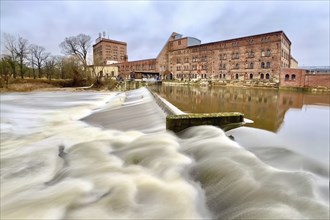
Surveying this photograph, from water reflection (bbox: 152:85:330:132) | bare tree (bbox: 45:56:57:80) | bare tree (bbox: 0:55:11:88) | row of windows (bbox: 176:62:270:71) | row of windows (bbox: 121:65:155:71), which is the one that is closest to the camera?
water reflection (bbox: 152:85:330:132)

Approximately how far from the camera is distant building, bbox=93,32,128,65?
87.1 meters

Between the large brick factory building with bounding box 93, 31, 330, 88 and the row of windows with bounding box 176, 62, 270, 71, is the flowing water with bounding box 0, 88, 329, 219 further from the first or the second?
the row of windows with bounding box 176, 62, 270, 71

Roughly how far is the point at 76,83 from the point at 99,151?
4087cm

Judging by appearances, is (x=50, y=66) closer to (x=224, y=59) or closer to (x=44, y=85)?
(x=44, y=85)

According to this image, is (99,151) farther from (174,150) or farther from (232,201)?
(232,201)

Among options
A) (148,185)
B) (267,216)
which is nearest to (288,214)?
(267,216)

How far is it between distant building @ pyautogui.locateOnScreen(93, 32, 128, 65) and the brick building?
24.6m

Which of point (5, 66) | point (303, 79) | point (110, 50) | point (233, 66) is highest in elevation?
point (110, 50)

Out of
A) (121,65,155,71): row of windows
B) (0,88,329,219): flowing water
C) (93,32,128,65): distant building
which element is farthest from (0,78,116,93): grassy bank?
(93,32,128,65): distant building

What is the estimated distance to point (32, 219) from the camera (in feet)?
10.1

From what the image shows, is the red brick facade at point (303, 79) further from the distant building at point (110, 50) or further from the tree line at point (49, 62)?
the distant building at point (110, 50)

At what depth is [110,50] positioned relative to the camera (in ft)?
292

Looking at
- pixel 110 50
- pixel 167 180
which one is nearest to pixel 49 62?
pixel 110 50

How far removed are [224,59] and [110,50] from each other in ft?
185
